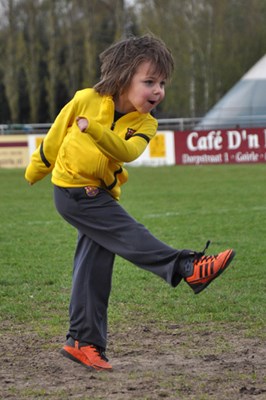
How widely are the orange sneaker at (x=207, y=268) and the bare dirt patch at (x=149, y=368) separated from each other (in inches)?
21.4

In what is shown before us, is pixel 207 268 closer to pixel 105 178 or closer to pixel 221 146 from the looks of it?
pixel 105 178

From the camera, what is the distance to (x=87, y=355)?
5.76 metres

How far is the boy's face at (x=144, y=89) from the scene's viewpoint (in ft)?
18.1

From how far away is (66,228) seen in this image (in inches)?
548

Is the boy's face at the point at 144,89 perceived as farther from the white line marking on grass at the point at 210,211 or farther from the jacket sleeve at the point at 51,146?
the white line marking on grass at the point at 210,211

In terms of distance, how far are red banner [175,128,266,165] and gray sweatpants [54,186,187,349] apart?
23.6 m

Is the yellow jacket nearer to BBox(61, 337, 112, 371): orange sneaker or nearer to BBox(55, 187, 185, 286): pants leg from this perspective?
BBox(55, 187, 185, 286): pants leg

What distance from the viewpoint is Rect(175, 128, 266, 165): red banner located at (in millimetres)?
29344

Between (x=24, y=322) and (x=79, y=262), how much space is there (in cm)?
155

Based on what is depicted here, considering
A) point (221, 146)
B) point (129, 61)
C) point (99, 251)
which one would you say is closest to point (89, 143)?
point (129, 61)

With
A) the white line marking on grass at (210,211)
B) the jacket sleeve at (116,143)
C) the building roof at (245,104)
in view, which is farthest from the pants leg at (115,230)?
the building roof at (245,104)

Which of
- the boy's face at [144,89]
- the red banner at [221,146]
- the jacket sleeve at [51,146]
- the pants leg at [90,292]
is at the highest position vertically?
the boy's face at [144,89]

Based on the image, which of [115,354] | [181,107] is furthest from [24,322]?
[181,107]

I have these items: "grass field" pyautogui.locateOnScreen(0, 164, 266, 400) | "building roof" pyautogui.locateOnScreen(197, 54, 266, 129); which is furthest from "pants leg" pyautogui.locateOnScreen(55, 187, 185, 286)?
"building roof" pyautogui.locateOnScreen(197, 54, 266, 129)
